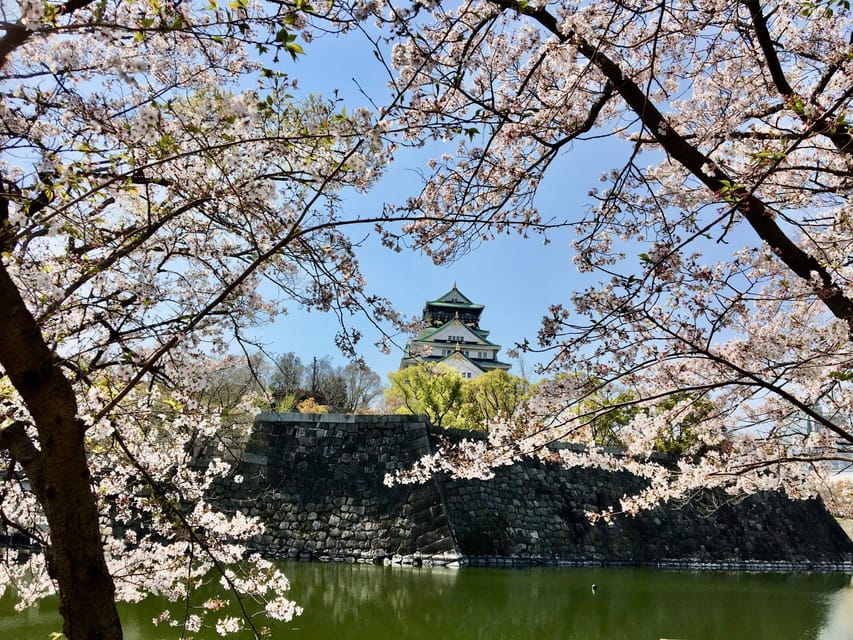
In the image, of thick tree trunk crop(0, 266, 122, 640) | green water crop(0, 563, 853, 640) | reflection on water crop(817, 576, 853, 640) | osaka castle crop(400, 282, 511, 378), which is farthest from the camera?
osaka castle crop(400, 282, 511, 378)

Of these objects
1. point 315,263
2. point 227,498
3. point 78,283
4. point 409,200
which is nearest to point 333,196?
point 315,263

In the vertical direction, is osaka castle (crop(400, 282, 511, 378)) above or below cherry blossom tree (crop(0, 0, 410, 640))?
above

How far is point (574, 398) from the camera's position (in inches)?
112

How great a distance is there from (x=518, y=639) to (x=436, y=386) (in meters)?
12.8

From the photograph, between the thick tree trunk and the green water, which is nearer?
the thick tree trunk

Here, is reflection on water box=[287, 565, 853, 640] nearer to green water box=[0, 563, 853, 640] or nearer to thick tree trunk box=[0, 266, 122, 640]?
green water box=[0, 563, 853, 640]

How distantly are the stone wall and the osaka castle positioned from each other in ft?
54.3

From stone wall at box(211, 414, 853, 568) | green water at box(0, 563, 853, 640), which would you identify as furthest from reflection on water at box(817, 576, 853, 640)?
stone wall at box(211, 414, 853, 568)

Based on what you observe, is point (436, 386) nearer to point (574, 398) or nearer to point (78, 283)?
point (574, 398)

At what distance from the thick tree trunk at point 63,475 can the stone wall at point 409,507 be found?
26.1 ft

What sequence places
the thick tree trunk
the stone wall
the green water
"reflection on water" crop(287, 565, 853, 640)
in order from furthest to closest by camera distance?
the stone wall → "reflection on water" crop(287, 565, 853, 640) → the green water → the thick tree trunk

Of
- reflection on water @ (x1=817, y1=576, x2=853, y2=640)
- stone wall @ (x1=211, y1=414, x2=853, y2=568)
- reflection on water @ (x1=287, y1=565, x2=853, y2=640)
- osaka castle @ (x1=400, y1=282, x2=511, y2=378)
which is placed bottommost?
reflection on water @ (x1=817, y1=576, x2=853, y2=640)

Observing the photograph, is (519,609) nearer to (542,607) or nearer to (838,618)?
(542,607)

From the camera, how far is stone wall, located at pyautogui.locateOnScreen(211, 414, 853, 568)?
9.45m
